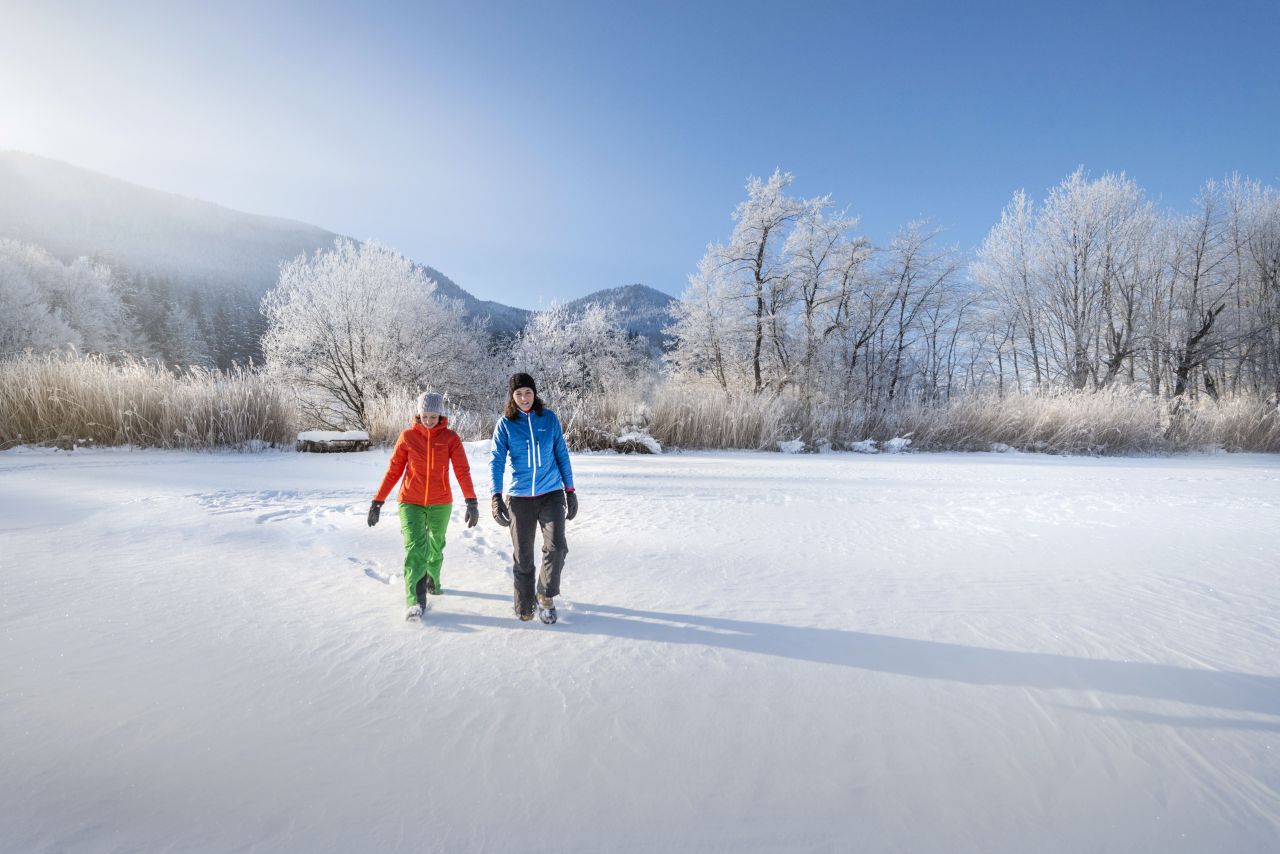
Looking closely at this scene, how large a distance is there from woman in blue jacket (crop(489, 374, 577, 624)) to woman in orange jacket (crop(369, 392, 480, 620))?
0.20m

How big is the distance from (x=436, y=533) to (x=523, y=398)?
769mm

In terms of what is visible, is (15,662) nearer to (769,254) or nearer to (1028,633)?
(1028,633)

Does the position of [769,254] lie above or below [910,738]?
above

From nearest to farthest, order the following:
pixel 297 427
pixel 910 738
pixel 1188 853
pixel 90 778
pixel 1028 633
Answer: pixel 1188 853, pixel 90 778, pixel 910 738, pixel 1028 633, pixel 297 427

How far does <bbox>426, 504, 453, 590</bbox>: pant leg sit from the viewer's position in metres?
2.46

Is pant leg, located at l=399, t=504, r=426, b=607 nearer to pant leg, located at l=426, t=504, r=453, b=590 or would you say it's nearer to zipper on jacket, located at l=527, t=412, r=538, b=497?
pant leg, located at l=426, t=504, r=453, b=590

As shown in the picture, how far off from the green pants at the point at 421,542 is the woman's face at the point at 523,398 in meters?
0.60

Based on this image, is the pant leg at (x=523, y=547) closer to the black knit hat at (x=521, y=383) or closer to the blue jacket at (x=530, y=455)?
the blue jacket at (x=530, y=455)

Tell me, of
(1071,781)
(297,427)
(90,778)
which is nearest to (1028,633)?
(1071,781)

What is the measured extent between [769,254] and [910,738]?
830 inches

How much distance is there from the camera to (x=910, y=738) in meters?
1.38

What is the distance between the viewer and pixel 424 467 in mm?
2520

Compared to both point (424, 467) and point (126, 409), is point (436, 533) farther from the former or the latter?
point (126, 409)

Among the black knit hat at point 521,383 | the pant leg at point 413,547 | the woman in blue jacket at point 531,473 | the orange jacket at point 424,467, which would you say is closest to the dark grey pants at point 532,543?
the woman in blue jacket at point 531,473
